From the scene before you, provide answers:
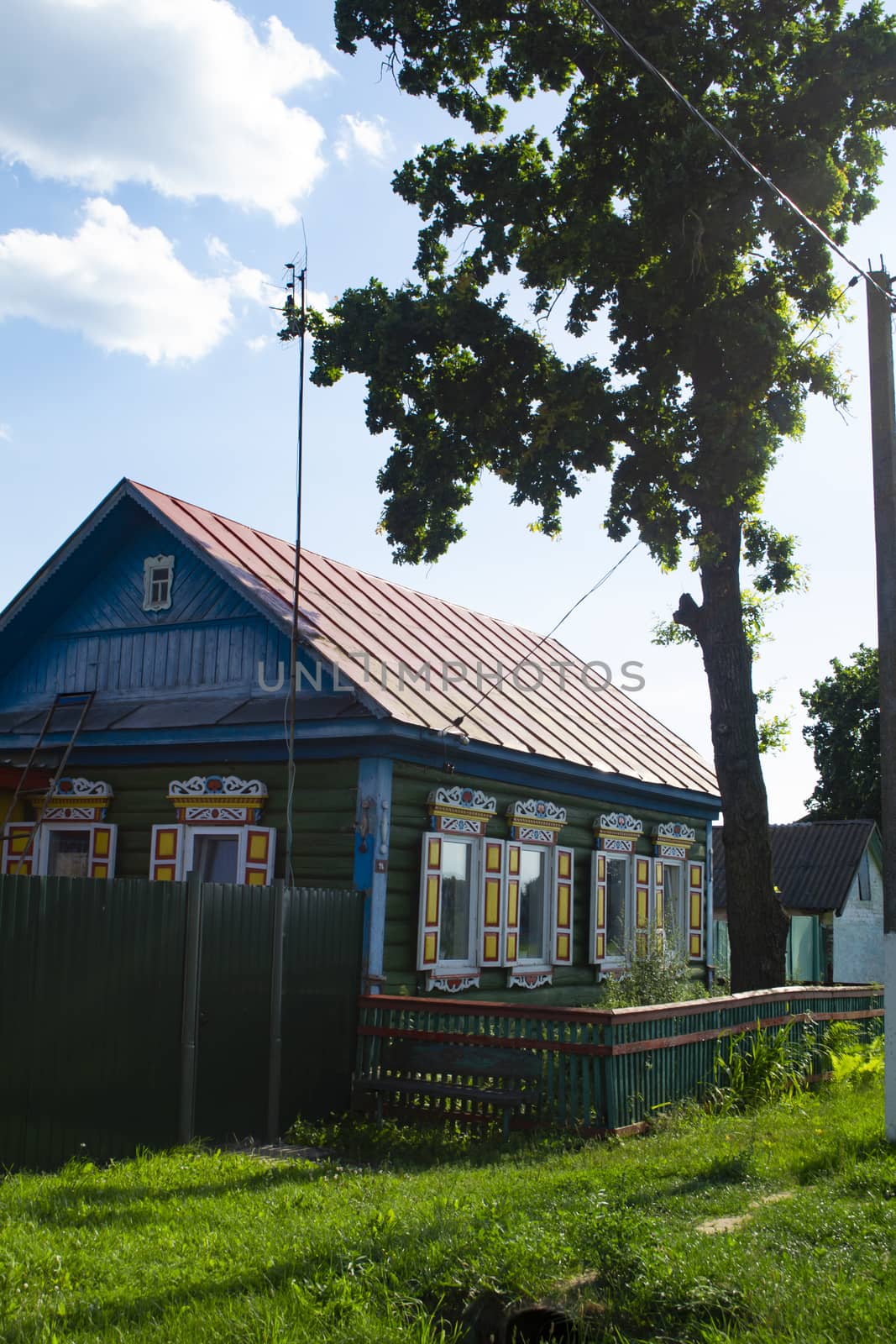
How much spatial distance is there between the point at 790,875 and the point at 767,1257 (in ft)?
94.9

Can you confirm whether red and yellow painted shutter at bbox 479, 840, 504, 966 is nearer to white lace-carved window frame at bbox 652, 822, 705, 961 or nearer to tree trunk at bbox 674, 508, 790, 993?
tree trunk at bbox 674, 508, 790, 993

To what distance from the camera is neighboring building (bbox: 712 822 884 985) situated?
32.3 metres

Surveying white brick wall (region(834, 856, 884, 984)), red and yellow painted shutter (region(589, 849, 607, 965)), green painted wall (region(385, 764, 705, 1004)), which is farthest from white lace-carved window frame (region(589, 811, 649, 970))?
white brick wall (region(834, 856, 884, 984))

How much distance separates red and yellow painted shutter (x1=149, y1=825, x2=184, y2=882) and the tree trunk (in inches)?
242

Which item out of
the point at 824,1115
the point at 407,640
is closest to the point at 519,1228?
the point at 824,1115

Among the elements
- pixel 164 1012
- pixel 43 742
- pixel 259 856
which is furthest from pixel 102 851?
pixel 164 1012

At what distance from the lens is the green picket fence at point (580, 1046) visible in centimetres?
947

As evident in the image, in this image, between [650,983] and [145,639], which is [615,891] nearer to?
[650,983]

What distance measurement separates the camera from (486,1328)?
5215 millimetres

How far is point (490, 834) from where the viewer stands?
13.4m

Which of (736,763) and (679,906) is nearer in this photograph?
(736,763)

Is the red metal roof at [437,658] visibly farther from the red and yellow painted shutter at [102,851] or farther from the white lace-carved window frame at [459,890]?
the red and yellow painted shutter at [102,851]

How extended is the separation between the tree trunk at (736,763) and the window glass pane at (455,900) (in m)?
3.13

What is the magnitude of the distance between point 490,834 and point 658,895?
14.3ft
